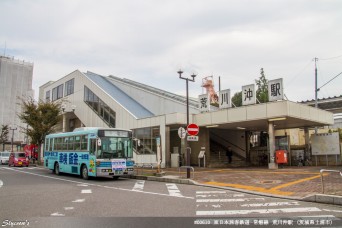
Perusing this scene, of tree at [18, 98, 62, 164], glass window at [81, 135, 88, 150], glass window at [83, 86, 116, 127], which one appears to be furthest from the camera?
tree at [18, 98, 62, 164]

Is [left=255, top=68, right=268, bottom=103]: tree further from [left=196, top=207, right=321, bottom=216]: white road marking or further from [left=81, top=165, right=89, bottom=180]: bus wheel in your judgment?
[left=196, top=207, right=321, bottom=216]: white road marking

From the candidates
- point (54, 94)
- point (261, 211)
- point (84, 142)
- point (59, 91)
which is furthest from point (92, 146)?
point (54, 94)

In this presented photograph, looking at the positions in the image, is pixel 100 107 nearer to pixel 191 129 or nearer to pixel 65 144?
pixel 65 144

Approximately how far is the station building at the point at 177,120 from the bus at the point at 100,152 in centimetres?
147

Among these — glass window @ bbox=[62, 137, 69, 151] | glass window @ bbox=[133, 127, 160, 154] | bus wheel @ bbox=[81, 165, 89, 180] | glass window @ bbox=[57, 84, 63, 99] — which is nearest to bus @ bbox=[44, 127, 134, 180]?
bus wheel @ bbox=[81, 165, 89, 180]

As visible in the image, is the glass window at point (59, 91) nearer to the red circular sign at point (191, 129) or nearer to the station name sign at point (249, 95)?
the station name sign at point (249, 95)

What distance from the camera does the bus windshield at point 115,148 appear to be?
58.7ft

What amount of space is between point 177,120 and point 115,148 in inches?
365

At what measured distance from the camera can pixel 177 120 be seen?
26.7 m

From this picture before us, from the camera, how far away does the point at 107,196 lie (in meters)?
11.7

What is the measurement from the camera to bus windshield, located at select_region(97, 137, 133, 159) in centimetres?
1791

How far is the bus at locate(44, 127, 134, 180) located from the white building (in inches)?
2608

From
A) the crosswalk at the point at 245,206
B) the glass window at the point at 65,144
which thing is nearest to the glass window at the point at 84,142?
the glass window at the point at 65,144

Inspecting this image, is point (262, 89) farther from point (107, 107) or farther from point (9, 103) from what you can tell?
point (9, 103)
